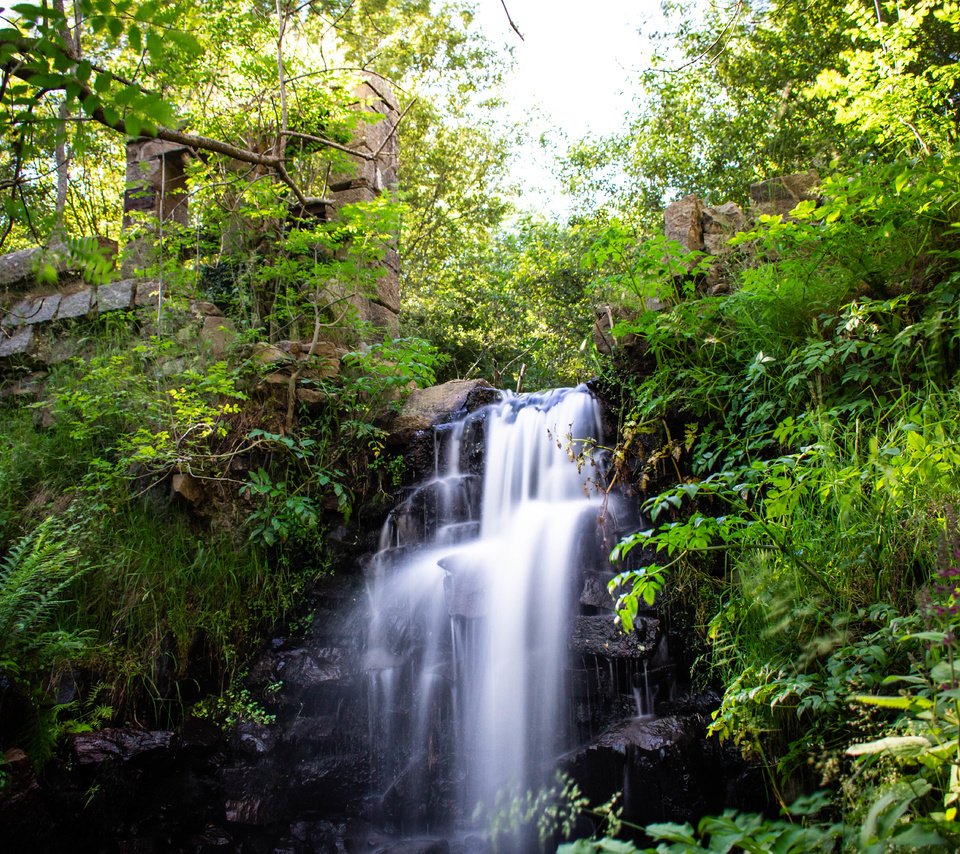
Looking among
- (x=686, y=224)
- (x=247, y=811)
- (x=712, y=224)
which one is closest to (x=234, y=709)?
(x=247, y=811)

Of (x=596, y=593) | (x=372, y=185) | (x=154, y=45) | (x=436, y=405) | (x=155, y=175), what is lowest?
(x=596, y=593)

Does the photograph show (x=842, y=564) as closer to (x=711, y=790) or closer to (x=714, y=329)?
(x=711, y=790)

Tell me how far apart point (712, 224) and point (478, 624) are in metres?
3.77

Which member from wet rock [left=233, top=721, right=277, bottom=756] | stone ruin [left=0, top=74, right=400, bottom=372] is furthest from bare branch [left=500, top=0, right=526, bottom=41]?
wet rock [left=233, top=721, right=277, bottom=756]

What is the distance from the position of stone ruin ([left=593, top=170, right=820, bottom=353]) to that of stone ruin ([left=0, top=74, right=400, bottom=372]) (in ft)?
7.08

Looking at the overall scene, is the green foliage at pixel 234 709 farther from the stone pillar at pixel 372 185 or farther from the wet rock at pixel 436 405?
the stone pillar at pixel 372 185

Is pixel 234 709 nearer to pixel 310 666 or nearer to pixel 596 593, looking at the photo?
pixel 310 666

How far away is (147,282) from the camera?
267 inches

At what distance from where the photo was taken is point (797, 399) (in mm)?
3861

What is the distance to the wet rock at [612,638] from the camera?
3623 millimetres

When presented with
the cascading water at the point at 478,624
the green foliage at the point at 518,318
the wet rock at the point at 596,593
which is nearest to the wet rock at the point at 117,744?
the cascading water at the point at 478,624

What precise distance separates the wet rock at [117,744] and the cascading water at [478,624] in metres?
1.27

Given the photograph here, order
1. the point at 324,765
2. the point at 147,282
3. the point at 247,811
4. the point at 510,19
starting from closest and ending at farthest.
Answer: the point at 510,19, the point at 247,811, the point at 324,765, the point at 147,282

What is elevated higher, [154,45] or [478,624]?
[154,45]
